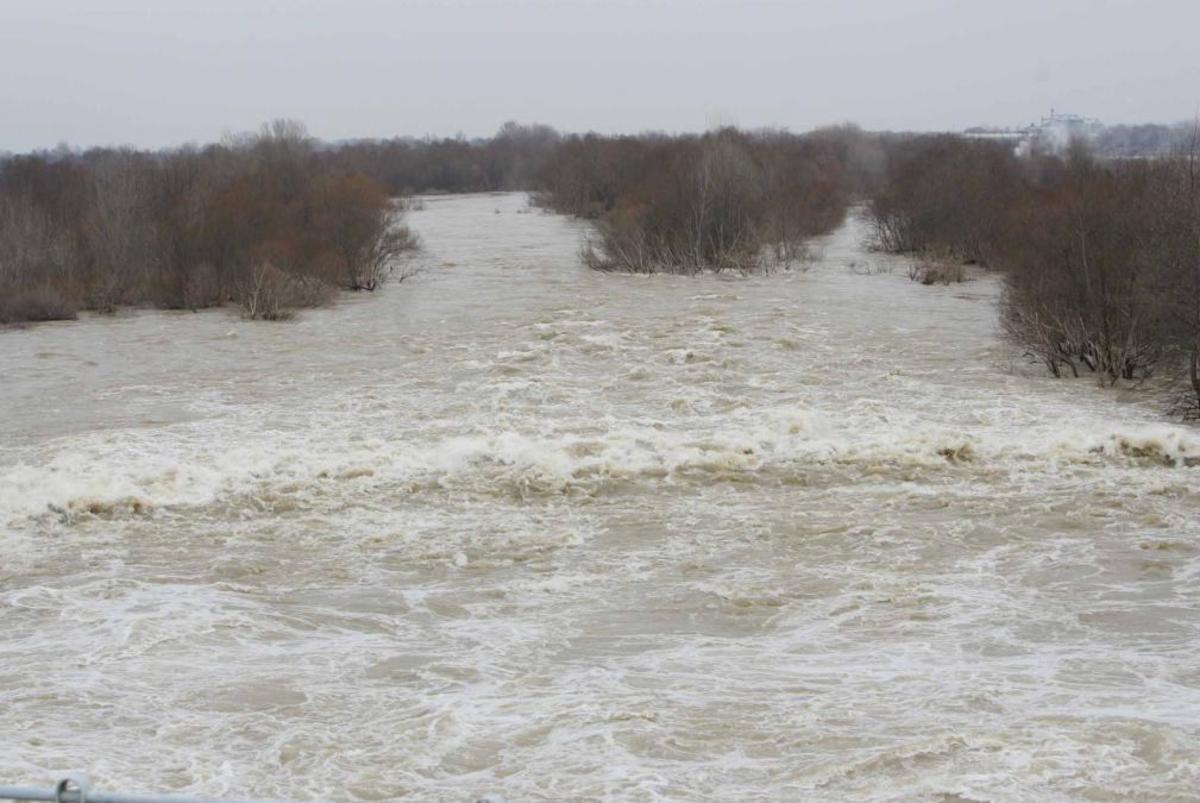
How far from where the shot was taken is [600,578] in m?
10.6

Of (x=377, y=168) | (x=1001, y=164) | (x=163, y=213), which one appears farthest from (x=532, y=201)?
(x=163, y=213)

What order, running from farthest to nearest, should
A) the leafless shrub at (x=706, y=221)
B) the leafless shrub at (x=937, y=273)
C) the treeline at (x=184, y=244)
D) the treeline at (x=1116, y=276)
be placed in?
the leafless shrub at (x=706, y=221) → the leafless shrub at (x=937, y=273) → the treeline at (x=184, y=244) → the treeline at (x=1116, y=276)

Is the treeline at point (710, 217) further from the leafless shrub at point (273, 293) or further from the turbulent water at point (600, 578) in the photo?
the turbulent water at point (600, 578)

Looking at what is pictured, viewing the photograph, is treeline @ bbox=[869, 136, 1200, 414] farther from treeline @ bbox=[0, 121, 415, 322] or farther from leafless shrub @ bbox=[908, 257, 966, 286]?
treeline @ bbox=[0, 121, 415, 322]

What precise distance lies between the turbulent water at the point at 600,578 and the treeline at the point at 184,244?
7765mm

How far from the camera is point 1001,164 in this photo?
42812 mm

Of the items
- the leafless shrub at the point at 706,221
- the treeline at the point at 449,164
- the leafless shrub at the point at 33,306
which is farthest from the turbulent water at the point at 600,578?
the treeline at the point at 449,164

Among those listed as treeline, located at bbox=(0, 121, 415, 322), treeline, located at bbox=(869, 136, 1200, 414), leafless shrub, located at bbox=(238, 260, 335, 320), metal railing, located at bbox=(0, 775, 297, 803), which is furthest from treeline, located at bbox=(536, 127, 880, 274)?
metal railing, located at bbox=(0, 775, 297, 803)

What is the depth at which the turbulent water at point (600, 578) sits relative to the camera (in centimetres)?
715

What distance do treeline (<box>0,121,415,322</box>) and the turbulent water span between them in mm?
7765

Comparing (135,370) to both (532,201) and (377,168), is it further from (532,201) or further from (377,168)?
(377,168)

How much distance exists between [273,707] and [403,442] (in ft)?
24.5

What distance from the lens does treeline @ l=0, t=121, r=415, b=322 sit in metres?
28.6

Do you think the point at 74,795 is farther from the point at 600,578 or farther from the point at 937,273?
the point at 937,273
